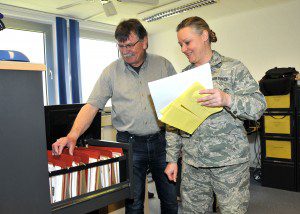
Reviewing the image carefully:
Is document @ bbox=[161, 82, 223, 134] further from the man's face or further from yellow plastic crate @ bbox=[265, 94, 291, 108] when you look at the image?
yellow plastic crate @ bbox=[265, 94, 291, 108]

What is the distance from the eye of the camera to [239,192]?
131 cm

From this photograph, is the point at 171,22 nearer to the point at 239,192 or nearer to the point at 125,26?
the point at 125,26

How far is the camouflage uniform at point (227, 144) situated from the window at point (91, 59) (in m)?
3.40

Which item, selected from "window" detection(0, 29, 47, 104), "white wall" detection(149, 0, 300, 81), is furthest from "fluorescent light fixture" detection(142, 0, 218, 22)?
"window" detection(0, 29, 47, 104)

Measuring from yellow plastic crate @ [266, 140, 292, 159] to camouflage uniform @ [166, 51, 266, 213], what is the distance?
2465 mm

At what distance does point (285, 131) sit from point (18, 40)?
3.56 meters

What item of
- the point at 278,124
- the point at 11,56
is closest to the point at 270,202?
the point at 278,124

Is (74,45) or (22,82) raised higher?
(74,45)

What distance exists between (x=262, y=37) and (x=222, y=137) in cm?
323

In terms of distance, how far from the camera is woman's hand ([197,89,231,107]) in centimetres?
116

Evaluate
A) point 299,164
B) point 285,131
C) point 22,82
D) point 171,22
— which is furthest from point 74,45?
point 22,82

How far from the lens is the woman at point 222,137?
4.26ft

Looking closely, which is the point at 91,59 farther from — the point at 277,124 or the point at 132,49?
the point at 132,49

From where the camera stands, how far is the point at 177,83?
1248 mm
